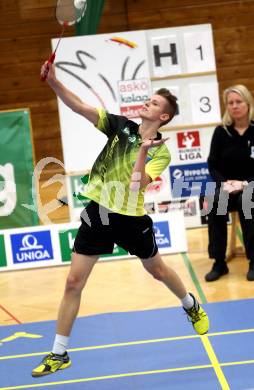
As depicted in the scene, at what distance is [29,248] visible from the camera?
7078 mm

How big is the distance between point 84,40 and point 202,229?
2332 millimetres

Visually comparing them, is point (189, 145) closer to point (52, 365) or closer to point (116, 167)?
point (116, 167)

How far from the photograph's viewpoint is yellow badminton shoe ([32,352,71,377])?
406 centimetres

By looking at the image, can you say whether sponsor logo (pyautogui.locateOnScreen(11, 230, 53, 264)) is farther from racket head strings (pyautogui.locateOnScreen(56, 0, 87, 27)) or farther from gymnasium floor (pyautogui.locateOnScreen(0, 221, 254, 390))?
racket head strings (pyautogui.locateOnScreen(56, 0, 87, 27))

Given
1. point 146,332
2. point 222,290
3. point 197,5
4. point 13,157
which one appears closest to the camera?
point 146,332

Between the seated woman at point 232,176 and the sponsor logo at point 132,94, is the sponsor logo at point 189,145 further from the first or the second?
the seated woman at point 232,176

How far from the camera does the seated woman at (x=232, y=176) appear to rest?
6.22 m

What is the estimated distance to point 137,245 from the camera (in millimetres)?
4258

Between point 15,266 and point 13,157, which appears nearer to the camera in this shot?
point 15,266

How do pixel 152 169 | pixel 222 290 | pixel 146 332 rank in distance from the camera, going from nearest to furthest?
pixel 152 169
pixel 146 332
pixel 222 290

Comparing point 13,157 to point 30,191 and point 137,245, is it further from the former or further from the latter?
point 137,245

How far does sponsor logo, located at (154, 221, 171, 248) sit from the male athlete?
2715 mm

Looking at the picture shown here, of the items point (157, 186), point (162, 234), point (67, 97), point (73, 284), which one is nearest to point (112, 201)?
point (73, 284)

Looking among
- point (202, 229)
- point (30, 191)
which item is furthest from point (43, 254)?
point (202, 229)
